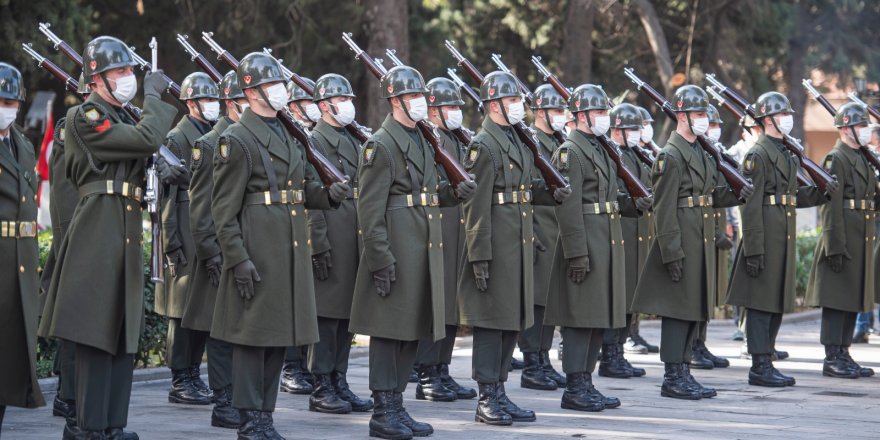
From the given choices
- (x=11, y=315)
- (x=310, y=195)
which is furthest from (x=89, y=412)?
(x=310, y=195)

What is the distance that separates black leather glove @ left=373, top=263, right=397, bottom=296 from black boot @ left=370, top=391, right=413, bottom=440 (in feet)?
2.11

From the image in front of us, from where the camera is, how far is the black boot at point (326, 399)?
9422mm

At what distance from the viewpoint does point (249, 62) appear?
25.7 feet

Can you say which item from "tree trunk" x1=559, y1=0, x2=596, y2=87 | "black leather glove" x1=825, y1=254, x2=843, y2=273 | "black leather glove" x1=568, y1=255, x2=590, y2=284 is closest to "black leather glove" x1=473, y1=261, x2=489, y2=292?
"black leather glove" x1=568, y1=255, x2=590, y2=284

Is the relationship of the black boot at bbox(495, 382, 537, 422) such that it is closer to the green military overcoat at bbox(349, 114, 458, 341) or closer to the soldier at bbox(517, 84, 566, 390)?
the green military overcoat at bbox(349, 114, 458, 341)

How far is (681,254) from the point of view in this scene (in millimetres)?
10289

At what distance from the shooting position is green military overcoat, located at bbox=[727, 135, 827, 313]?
11148mm

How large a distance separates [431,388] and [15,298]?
3.87 metres

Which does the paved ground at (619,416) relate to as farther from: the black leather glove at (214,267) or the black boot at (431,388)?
the black leather glove at (214,267)

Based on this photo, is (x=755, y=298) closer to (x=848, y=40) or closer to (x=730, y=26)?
(x=730, y=26)

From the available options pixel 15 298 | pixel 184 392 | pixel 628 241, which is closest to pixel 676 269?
pixel 628 241

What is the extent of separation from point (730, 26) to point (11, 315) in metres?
19.8

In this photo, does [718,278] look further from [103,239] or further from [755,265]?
[103,239]

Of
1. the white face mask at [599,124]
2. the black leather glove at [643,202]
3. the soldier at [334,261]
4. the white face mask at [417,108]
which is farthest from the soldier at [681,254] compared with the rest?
the white face mask at [417,108]
